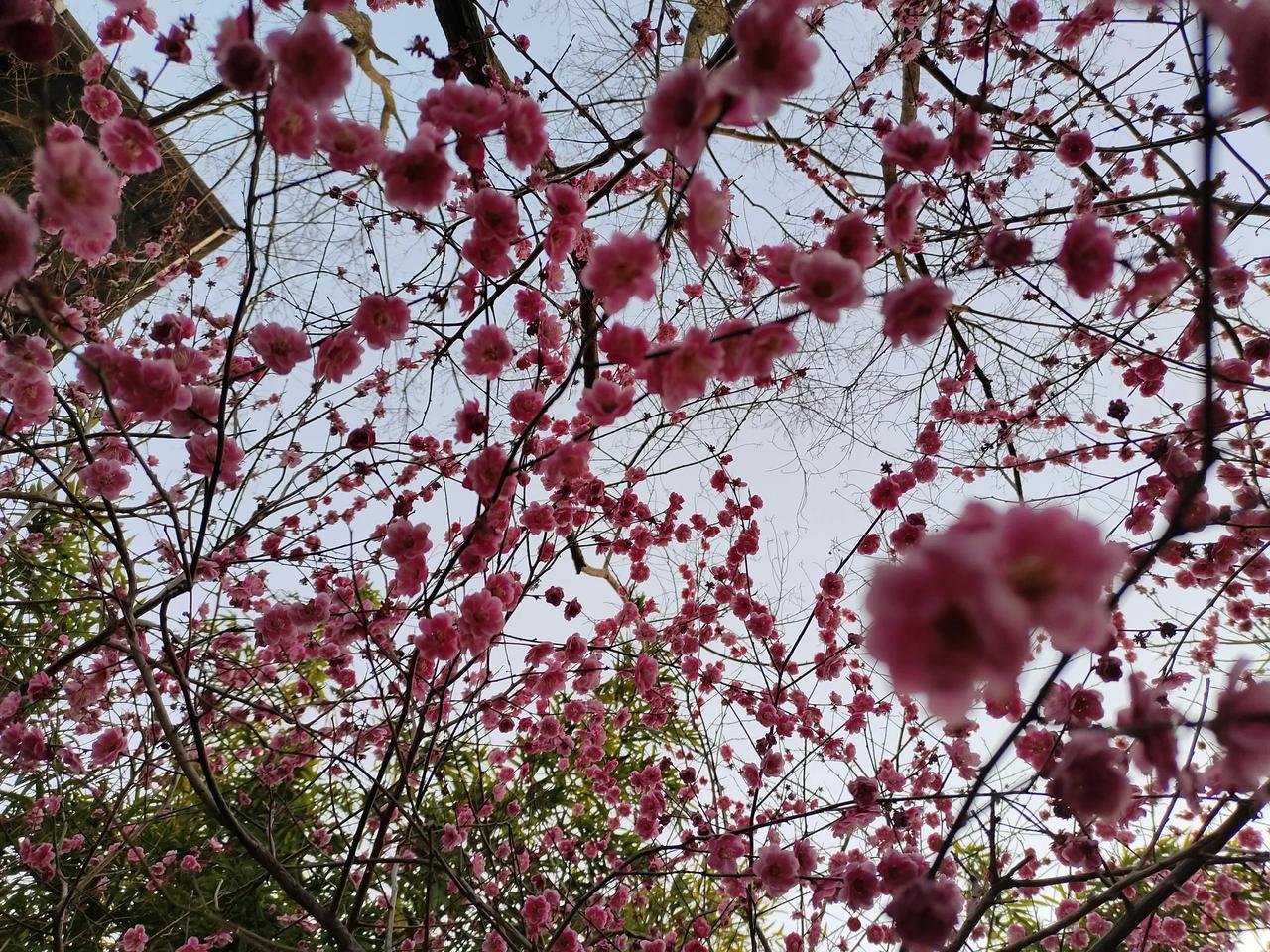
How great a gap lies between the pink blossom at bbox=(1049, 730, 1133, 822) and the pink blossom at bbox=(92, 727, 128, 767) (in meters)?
3.82

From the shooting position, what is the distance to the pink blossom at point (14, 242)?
117 centimetres

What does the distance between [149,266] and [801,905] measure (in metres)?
7.24

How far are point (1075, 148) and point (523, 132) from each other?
8.64ft

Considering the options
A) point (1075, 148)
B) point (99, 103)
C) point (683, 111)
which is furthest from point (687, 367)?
point (99, 103)

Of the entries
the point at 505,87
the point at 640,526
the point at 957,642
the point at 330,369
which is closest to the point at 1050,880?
the point at 957,642

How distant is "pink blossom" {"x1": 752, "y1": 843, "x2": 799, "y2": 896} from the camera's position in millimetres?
2104

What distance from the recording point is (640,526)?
4.44 meters

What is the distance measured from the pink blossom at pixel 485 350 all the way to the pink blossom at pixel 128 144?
0.93 meters

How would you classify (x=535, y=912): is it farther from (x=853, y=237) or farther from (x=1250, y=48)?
(x=1250, y=48)

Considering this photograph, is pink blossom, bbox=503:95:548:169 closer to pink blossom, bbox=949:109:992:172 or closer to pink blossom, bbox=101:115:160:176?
pink blossom, bbox=101:115:160:176

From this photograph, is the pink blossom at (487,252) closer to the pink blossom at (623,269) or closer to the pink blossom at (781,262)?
the pink blossom at (623,269)

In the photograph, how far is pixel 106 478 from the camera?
2.36 meters

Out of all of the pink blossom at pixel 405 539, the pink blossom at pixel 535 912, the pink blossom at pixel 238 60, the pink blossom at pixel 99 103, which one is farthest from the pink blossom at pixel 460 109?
the pink blossom at pixel 535 912

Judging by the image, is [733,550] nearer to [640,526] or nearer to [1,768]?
[640,526]
